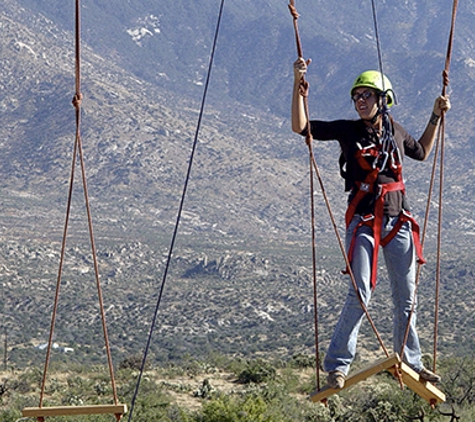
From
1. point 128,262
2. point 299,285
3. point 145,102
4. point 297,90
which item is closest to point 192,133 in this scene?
point 145,102

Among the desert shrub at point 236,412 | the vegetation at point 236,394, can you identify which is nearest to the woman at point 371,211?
the vegetation at point 236,394

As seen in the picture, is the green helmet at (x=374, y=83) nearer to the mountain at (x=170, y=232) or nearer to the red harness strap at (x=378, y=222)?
the red harness strap at (x=378, y=222)

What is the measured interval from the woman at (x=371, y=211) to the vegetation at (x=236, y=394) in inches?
282

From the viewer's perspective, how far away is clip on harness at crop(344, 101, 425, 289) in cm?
845

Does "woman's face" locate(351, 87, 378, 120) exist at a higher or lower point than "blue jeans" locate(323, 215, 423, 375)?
higher

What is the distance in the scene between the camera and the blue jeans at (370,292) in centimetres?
838

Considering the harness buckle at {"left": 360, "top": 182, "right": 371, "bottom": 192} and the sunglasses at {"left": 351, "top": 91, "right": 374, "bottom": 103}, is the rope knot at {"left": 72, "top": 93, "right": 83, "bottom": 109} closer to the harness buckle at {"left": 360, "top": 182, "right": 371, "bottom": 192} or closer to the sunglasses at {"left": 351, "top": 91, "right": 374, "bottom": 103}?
the sunglasses at {"left": 351, "top": 91, "right": 374, "bottom": 103}

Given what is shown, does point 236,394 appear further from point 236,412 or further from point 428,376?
point 428,376

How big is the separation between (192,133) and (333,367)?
548 ft

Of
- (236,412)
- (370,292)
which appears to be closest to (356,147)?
(370,292)

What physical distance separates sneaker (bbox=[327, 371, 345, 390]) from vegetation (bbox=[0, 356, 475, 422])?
728cm

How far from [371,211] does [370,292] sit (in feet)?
2.25

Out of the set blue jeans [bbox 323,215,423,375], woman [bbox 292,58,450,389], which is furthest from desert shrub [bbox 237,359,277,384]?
woman [bbox 292,58,450,389]

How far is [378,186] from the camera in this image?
848 cm
